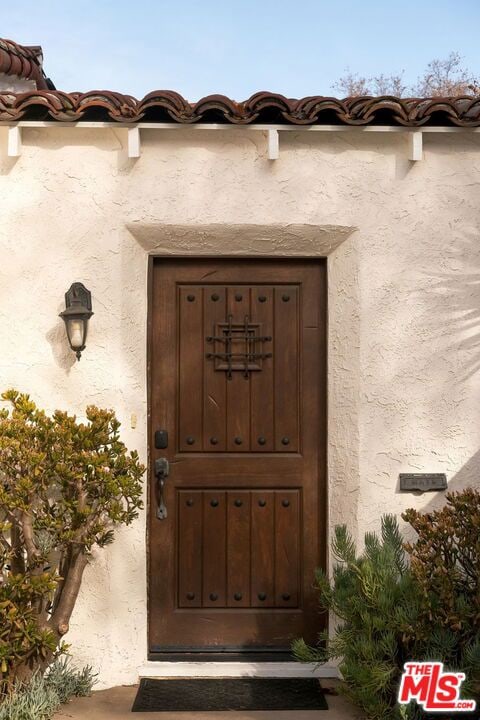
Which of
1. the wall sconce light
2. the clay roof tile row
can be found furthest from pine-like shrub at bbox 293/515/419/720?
the clay roof tile row

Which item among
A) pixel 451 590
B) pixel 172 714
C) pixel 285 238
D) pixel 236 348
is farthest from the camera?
pixel 236 348

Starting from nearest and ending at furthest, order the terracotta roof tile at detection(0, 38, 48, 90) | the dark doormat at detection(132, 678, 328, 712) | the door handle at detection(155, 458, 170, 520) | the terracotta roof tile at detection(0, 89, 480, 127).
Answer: the dark doormat at detection(132, 678, 328, 712), the terracotta roof tile at detection(0, 89, 480, 127), the door handle at detection(155, 458, 170, 520), the terracotta roof tile at detection(0, 38, 48, 90)

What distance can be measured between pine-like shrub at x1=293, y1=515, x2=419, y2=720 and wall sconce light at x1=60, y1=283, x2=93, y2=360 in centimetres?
186

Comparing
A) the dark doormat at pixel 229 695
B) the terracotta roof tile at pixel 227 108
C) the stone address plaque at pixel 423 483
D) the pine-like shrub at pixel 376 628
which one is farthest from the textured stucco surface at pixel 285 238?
the pine-like shrub at pixel 376 628

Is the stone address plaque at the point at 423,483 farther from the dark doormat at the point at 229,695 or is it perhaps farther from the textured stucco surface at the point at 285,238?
the dark doormat at the point at 229,695

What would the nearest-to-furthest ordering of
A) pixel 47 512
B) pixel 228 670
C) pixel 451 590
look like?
1. pixel 451 590
2. pixel 47 512
3. pixel 228 670

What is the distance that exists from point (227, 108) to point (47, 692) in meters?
3.17

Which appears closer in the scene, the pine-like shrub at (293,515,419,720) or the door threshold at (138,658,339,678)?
the pine-like shrub at (293,515,419,720)

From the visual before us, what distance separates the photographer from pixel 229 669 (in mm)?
4207

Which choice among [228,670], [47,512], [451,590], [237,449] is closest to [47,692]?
[47,512]

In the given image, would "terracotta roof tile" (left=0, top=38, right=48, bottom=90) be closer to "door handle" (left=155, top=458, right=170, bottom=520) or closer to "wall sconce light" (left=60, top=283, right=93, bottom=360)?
"wall sconce light" (left=60, top=283, right=93, bottom=360)

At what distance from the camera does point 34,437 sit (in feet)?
12.7

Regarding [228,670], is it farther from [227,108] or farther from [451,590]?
[227,108]

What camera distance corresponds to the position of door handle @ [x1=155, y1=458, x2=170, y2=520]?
435 centimetres
